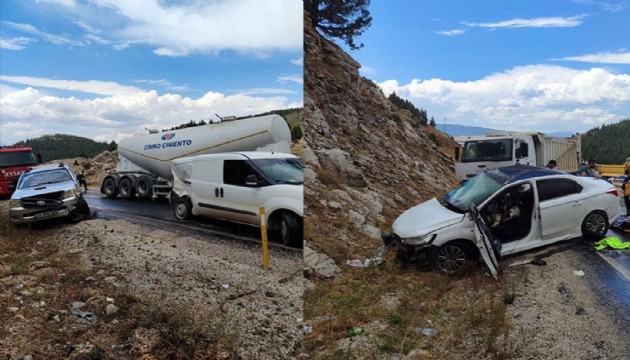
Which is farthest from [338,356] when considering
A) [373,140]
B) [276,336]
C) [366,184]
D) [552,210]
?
[552,210]

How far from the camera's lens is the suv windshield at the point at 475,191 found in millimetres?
2803

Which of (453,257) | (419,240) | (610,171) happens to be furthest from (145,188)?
(610,171)

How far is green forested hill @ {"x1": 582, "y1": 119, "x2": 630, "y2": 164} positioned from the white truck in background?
0.06m

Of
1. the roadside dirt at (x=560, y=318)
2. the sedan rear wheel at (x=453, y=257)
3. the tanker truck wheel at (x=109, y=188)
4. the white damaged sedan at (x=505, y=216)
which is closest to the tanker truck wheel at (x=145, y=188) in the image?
the tanker truck wheel at (x=109, y=188)

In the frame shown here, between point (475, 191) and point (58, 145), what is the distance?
2.47 metres

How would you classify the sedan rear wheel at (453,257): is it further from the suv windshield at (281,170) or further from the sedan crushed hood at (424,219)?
the suv windshield at (281,170)

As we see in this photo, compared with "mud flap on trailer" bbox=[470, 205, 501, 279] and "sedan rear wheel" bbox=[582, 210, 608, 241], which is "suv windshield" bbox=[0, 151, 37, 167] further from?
"sedan rear wheel" bbox=[582, 210, 608, 241]

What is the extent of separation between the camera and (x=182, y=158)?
2678mm

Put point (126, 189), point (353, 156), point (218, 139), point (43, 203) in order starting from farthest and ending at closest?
1. point (126, 189)
2. point (353, 156)
3. point (218, 139)
4. point (43, 203)

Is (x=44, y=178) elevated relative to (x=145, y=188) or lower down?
elevated

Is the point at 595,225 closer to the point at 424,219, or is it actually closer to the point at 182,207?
the point at 424,219

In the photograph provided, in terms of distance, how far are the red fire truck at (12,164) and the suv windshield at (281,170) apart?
3.45 feet

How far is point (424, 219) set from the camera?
107 inches

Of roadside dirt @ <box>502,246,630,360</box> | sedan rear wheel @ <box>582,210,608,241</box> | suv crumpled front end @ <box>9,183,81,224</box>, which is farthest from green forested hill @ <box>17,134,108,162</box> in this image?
sedan rear wheel @ <box>582,210,608,241</box>
